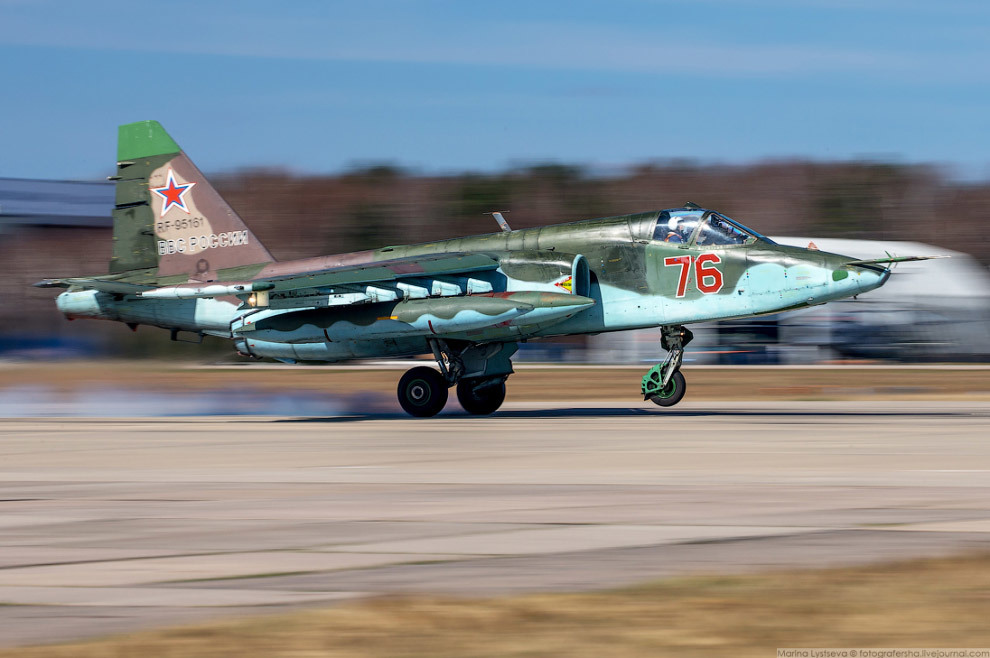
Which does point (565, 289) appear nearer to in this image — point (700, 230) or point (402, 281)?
point (700, 230)

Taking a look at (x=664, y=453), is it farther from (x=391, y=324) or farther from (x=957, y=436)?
(x=391, y=324)

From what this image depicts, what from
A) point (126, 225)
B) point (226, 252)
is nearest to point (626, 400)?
point (226, 252)

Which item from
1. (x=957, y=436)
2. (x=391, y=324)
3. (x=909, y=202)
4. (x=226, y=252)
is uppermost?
(x=909, y=202)

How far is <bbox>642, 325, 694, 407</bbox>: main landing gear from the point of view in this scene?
19250 millimetres

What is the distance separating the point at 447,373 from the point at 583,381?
14330 mm

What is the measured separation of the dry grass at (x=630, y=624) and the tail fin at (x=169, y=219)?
16129 millimetres

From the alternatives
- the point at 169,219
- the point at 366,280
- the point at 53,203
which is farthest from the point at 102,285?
the point at 53,203

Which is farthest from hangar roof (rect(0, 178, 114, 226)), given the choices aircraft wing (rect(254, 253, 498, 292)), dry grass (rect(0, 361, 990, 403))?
aircraft wing (rect(254, 253, 498, 292))

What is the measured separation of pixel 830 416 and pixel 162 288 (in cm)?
1189

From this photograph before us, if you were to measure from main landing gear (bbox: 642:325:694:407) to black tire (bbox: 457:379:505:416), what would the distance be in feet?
9.18

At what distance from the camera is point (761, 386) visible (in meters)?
30.8

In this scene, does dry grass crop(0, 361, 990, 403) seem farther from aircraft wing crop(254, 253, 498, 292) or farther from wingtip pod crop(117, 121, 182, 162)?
aircraft wing crop(254, 253, 498, 292)

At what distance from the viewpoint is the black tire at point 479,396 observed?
20.5 metres

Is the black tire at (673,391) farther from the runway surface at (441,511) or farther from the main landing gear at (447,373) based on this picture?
the runway surface at (441,511)
